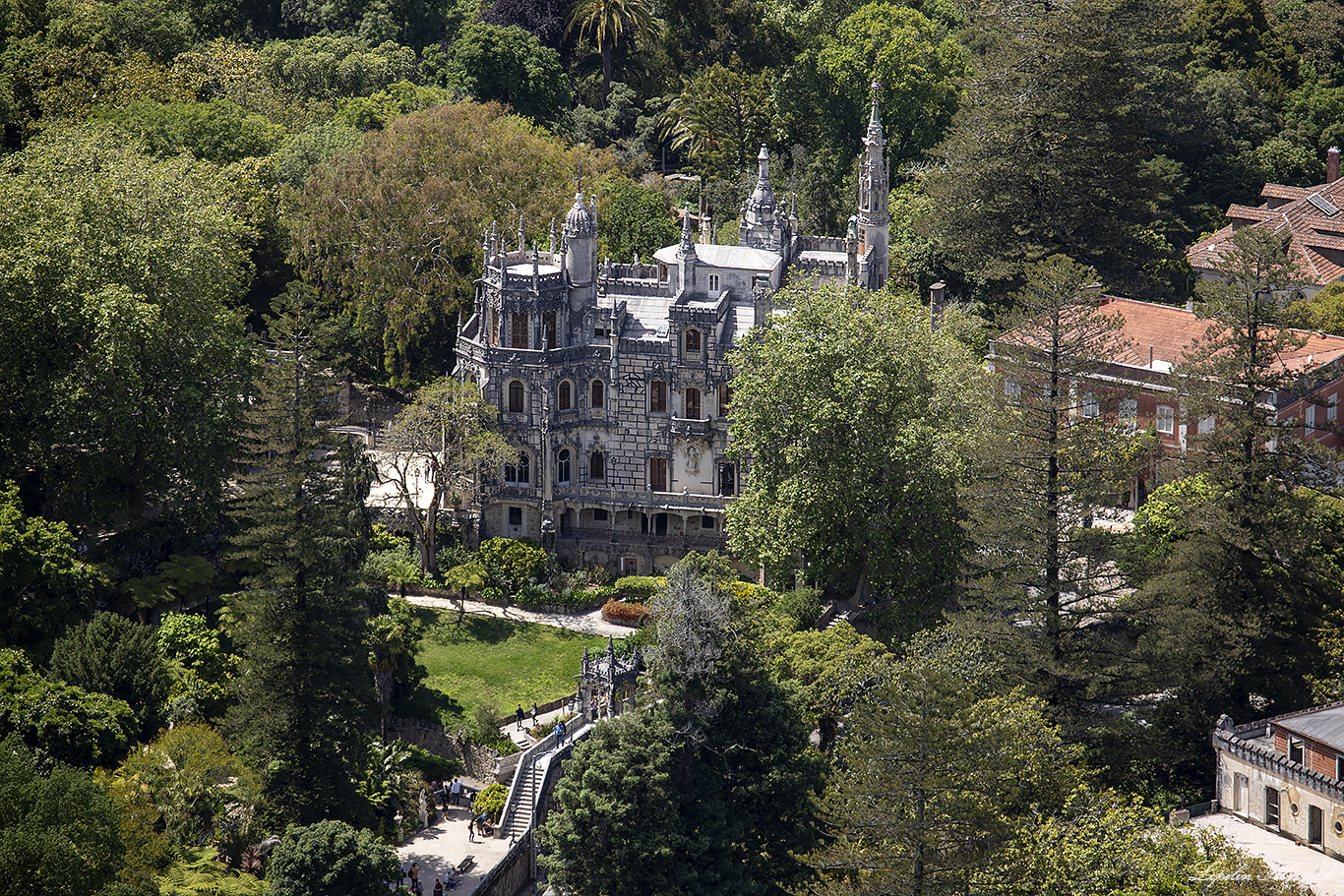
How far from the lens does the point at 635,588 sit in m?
95.9

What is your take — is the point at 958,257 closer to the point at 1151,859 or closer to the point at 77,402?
the point at 77,402

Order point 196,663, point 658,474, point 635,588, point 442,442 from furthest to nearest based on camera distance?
1. point 658,474
2. point 442,442
3. point 635,588
4. point 196,663

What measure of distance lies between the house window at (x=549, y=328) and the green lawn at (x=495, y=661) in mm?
13566

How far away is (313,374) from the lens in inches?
3246

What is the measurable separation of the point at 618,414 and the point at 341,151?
29.1 meters

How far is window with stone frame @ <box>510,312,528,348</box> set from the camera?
97.9 m

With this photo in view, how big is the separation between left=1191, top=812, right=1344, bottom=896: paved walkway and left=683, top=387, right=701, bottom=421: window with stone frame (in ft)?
110

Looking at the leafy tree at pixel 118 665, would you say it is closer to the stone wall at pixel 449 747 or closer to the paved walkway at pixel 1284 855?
the stone wall at pixel 449 747

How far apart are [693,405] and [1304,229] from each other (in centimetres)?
3921

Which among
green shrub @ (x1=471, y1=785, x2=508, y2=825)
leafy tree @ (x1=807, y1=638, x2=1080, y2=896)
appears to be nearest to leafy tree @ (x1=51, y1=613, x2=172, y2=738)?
green shrub @ (x1=471, y1=785, x2=508, y2=825)

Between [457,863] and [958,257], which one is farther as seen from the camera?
[958,257]

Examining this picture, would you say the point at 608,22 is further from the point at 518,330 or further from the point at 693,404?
the point at 693,404

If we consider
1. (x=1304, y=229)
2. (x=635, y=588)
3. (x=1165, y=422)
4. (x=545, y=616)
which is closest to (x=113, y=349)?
(x=545, y=616)

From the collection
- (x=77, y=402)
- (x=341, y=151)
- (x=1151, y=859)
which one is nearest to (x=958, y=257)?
(x=341, y=151)
